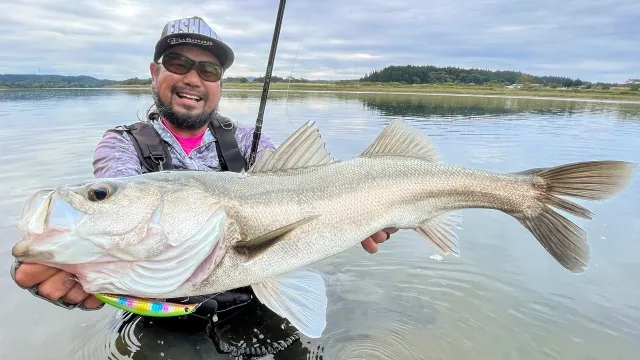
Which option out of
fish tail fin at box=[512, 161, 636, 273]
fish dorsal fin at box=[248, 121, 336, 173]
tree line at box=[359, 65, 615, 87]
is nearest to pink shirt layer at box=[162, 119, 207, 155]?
fish dorsal fin at box=[248, 121, 336, 173]

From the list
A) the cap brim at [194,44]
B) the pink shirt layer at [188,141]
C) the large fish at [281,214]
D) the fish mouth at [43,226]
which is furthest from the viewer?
the pink shirt layer at [188,141]

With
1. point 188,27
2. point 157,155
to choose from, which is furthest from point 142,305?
point 188,27

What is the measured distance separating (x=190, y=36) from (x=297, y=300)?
8.47ft

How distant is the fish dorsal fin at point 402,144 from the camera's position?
2.94m

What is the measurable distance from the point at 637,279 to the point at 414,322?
2.99 metres

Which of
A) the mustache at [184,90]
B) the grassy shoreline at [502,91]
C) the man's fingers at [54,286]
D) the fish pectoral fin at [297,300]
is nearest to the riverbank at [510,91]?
the grassy shoreline at [502,91]

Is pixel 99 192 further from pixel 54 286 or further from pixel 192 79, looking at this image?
pixel 192 79

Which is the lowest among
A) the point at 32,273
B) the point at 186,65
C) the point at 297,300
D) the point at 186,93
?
the point at 297,300

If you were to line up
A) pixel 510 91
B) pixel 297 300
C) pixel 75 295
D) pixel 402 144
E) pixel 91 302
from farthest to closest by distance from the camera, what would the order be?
pixel 510 91, pixel 402 144, pixel 297 300, pixel 91 302, pixel 75 295

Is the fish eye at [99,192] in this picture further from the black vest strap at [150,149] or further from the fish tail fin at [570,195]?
the fish tail fin at [570,195]

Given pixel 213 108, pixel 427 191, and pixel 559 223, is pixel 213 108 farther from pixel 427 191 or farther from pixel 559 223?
pixel 559 223

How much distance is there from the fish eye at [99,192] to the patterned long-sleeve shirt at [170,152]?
1066 millimetres

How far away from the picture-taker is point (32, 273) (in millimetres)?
1945

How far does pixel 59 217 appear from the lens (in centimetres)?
182
